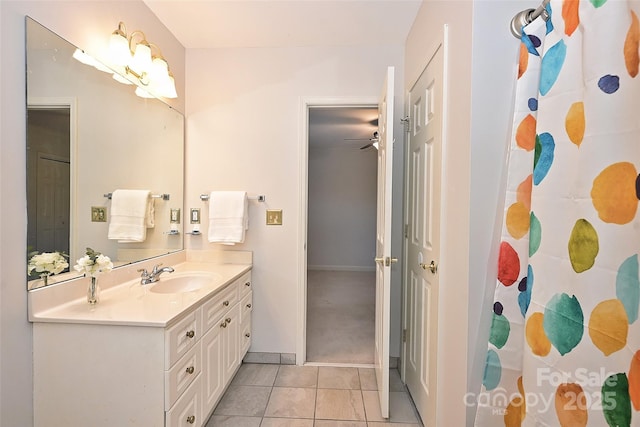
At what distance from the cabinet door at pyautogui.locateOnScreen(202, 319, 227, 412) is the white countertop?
240 mm

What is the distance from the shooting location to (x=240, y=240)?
2053mm

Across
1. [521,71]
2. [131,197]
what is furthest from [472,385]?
[131,197]

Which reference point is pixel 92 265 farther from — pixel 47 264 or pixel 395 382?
pixel 395 382

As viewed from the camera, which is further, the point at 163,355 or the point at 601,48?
the point at 163,355

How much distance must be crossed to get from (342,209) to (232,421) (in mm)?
4376

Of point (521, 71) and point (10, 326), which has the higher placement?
point (521, 71)

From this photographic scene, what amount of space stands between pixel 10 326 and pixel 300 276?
1.52 metres

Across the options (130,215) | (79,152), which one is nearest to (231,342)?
(130,215)

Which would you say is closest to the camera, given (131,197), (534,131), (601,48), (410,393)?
(601,48)

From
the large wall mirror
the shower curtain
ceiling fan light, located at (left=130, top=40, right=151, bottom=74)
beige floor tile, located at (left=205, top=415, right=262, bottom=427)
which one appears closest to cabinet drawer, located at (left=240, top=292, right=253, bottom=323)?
beige floor tile, located at (left=205, top=415, right=262, bottom=427)

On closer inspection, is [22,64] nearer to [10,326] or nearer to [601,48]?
[10,326]

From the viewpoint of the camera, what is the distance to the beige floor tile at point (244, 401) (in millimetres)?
1645

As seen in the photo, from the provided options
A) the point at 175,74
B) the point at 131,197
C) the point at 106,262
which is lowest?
the point at 106,262

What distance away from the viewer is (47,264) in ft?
3.76
